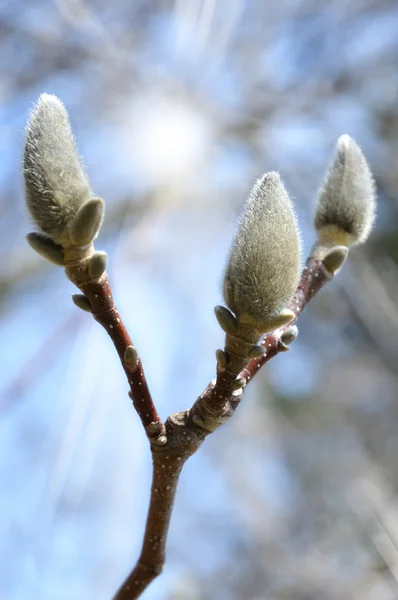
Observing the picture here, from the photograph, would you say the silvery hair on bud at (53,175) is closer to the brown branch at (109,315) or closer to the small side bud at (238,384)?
the brown branch at (109,315)

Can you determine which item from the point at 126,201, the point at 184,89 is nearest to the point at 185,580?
the point at 126,201

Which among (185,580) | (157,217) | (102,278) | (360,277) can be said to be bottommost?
(185,580)

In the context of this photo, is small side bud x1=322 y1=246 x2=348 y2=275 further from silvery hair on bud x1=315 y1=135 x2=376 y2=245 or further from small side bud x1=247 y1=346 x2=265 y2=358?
small side bud x1=247 y1=346 x2=265 y2=358

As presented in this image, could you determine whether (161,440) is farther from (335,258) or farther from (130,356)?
(335,258)

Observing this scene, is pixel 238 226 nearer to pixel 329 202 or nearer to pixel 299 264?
pixel 299 264

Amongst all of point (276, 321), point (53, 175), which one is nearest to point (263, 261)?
point (276, 321)

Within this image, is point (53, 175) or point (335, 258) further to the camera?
point (335, 258)

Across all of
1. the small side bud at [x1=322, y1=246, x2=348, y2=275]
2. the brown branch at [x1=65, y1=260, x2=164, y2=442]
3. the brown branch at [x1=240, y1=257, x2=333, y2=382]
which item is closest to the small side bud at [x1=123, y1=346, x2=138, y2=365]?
the brown branch at [x1=65, y1=260, x2=164, y2=442]
